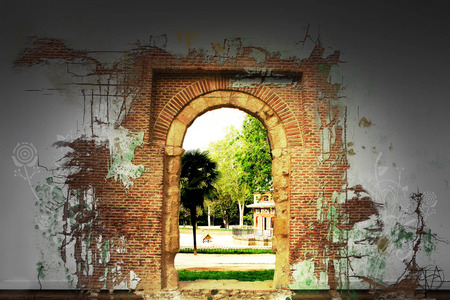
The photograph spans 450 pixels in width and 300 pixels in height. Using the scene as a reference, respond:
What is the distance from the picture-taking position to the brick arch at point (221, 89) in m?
7.75

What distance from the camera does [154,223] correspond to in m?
7.31

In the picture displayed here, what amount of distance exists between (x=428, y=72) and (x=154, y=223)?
631 centimetres

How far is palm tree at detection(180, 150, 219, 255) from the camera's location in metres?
16.3

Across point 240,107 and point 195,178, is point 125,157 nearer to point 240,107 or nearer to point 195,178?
point 240,107

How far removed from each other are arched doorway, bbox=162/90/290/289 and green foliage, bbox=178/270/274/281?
295 cm

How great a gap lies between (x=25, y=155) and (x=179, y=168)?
2996 mm

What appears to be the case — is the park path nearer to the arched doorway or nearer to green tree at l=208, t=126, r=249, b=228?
the arched doorway

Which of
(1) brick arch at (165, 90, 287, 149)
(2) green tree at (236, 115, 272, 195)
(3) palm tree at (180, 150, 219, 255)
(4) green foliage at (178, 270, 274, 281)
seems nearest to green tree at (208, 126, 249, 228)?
(3) palm tree at (180, 150, 219, 255)

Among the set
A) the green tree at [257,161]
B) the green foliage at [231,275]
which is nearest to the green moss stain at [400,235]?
the green foliage at [231,275]

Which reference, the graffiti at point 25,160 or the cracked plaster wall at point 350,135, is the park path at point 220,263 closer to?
the cracked plaster wall at point 350,135

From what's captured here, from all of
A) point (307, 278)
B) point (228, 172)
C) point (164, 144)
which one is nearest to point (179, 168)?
point (164, 144)

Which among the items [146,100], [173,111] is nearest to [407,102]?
[173,111]

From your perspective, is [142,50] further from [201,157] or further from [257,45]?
[201,157]

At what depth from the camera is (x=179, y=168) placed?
7.83 meters
